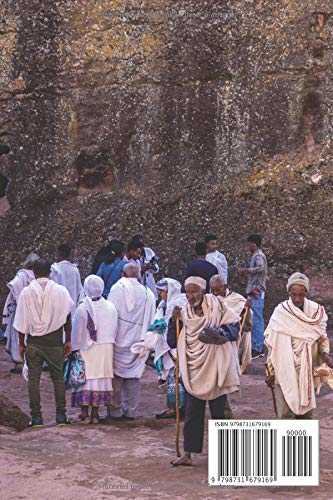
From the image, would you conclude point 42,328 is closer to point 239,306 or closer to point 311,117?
point 239,306

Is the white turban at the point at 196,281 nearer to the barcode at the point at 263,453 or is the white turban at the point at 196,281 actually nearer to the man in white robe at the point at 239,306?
the man in white robe at the point at 239,306

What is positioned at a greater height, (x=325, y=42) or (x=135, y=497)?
(x=325, y=42)

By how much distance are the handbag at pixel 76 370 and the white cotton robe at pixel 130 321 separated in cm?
32

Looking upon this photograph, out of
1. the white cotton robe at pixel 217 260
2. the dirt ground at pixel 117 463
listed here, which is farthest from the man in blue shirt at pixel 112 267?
the dirt ground at pixel 117 463

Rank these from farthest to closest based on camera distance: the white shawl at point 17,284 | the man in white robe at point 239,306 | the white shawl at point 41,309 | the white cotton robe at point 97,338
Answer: the white shawl at point 17,284 → the white cotton robe at point 97,338 → the white shawl at point 41,309 → the man in white robe at point 239,306

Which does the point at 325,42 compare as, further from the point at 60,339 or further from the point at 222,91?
the point at 60,339

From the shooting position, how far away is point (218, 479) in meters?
6.84

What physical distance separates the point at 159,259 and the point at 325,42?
15.4 feet

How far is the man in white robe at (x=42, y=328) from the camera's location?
379 inches

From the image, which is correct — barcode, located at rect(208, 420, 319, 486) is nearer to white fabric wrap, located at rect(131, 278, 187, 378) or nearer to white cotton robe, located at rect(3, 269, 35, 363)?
white fabric wrap, located at rect(131, 278, 187, 378)

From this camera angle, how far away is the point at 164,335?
32.4 feet

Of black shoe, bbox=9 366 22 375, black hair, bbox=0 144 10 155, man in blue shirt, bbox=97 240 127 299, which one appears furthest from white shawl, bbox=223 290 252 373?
black hair, bbox=0 144 10 155

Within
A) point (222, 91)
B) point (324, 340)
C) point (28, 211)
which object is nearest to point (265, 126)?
point (222, 91)

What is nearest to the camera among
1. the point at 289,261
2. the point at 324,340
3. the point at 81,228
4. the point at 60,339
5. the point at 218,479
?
the point at 218,479
